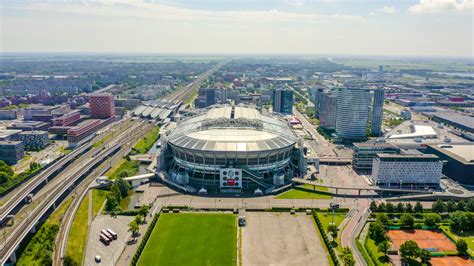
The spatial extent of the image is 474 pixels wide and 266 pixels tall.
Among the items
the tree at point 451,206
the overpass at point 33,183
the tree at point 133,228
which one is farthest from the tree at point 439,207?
the overpass at point 33,183

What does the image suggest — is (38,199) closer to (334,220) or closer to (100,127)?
(334,220)

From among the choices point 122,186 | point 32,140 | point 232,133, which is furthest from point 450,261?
point 32,140

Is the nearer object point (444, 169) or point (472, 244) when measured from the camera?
point (472, 244)

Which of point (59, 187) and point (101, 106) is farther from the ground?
point (101, 106)

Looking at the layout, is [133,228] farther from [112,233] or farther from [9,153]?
[9,153]

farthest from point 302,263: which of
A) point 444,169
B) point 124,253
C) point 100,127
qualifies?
point 100,127

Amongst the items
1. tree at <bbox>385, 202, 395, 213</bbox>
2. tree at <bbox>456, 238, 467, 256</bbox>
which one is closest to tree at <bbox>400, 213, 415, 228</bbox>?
tree at <bbox>385, 202, 395, 213</bbox>
